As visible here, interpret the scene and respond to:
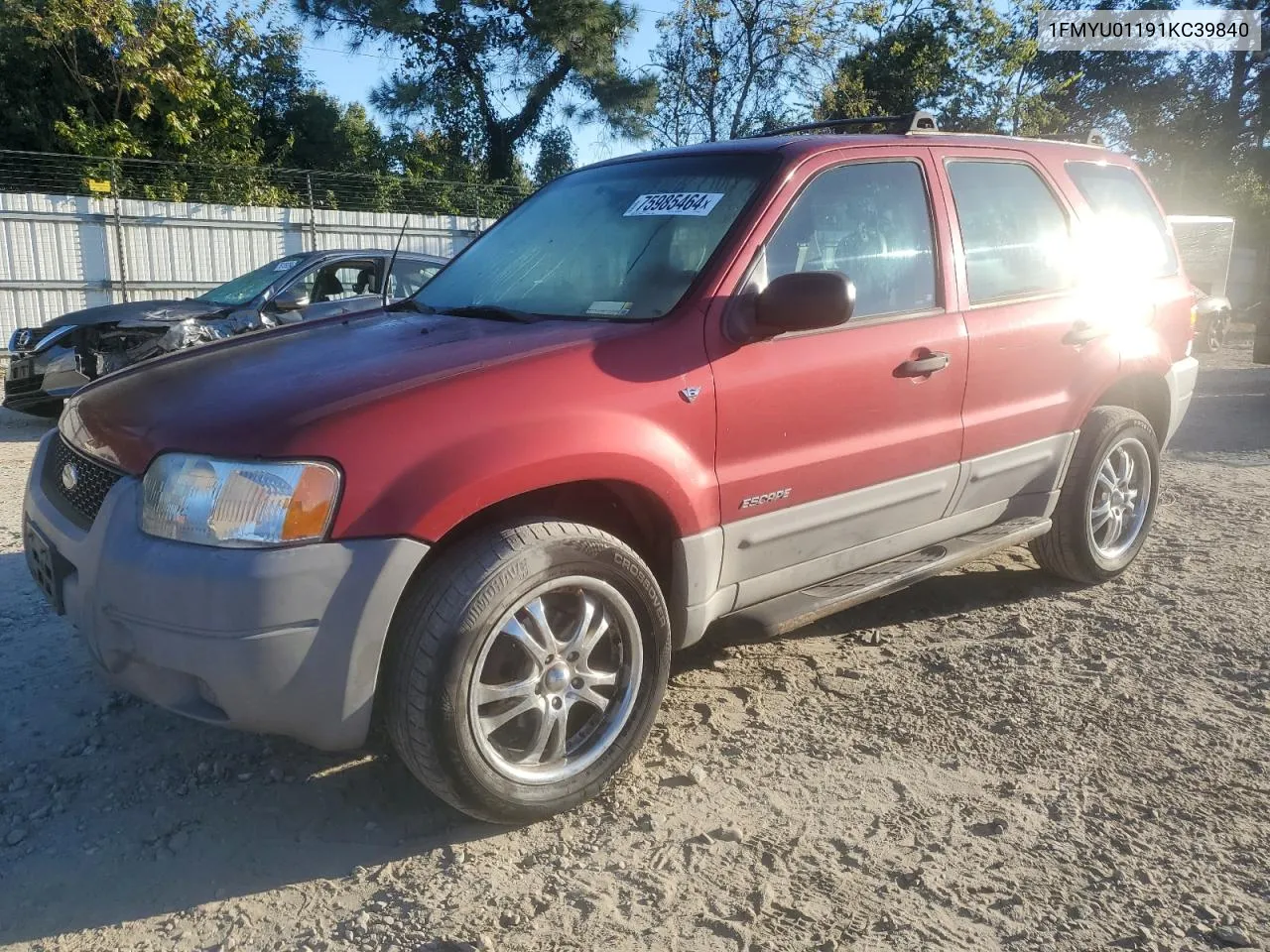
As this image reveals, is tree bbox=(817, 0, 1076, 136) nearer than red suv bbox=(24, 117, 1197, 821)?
No

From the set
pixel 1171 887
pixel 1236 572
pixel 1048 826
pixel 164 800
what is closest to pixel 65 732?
pixel 164 800

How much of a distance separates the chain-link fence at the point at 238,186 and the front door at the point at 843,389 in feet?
43.6

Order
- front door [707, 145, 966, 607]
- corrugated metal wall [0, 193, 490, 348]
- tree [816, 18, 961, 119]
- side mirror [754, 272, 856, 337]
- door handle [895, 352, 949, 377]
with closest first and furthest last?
side mirror [754, 272, 856, 337]
front door [707, 145, 966, 607]
door handle [895, 352, 949, 377]
corrugated metal wall [0, 193, 490, 348]
tree [816, 18, 961, 119]

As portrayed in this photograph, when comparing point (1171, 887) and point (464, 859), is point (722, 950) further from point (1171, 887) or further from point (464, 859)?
point (1171, 887)

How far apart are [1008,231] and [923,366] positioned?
890 mm

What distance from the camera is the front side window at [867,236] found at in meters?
3.32

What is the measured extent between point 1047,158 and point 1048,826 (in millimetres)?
2800

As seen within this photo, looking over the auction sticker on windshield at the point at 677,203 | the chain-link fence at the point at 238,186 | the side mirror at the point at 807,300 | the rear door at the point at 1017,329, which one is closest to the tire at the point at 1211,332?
the chain-link fence at the point at 238,186

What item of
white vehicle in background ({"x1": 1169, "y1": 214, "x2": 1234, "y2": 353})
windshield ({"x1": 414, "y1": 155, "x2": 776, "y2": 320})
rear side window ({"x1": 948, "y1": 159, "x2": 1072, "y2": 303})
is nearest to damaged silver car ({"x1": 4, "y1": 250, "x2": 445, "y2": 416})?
windshield ({"x1": 414, "y1": 155, "x2": 776, "y2": 320})

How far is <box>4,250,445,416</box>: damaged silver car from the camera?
26.8 feet

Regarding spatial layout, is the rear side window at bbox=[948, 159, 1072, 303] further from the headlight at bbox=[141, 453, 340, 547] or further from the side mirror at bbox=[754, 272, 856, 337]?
the headlight at bbox=[141, 453, 340, 547]

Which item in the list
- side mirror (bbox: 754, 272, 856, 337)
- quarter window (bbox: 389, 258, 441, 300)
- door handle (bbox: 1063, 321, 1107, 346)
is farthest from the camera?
quarter window (bbox: 389, 258, 441, 300)

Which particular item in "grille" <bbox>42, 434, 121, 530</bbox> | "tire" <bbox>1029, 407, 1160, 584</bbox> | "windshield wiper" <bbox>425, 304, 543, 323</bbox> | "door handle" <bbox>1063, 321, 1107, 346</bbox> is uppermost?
"windshield wiper" <bbox>425, 304, 543, 323</bbox>

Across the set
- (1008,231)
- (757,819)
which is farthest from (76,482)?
(1008,231)
